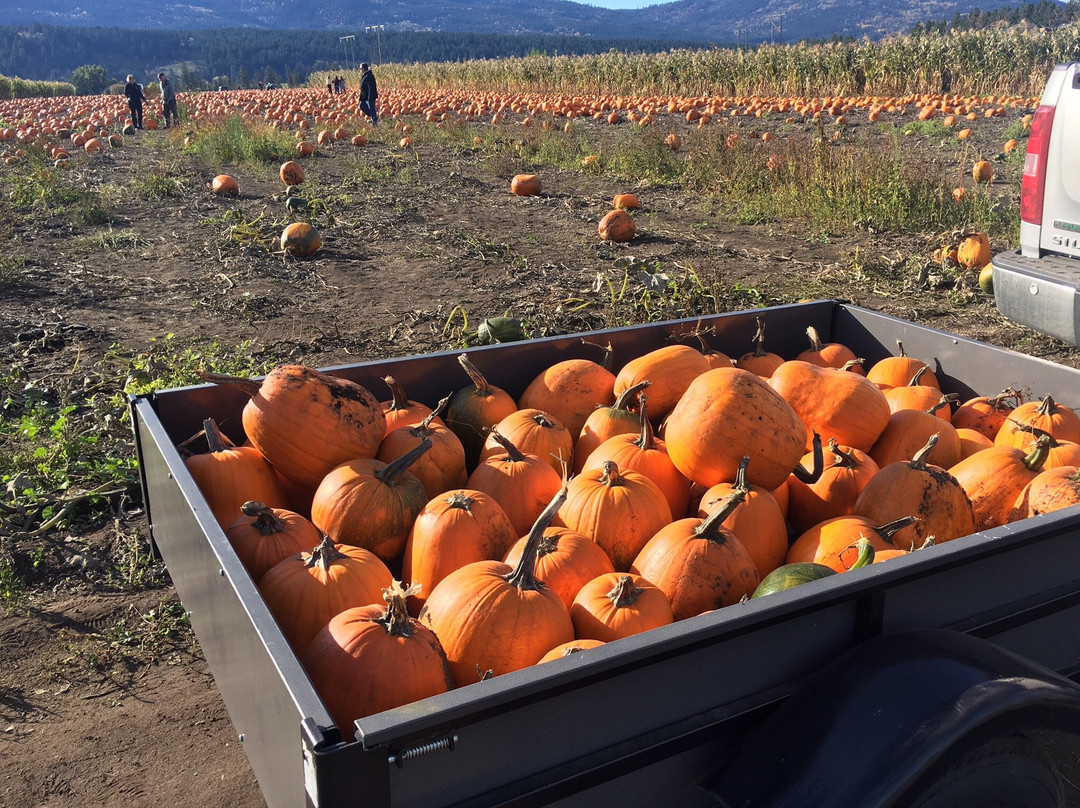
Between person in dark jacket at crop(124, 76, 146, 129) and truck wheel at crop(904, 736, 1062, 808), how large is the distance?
94.3 ft

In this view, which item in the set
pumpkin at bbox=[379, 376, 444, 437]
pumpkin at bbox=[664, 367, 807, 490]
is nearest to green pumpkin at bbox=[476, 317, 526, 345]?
pumpkin at bbox=[379, 376, 444, 437]

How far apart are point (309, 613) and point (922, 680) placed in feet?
4.25

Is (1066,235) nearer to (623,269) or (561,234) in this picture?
(623,269)

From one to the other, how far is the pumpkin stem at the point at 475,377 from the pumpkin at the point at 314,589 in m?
1.11

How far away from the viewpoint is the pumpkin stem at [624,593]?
188 centimetres

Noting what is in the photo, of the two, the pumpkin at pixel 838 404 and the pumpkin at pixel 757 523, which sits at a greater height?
the pumpkin at pixel 838 404

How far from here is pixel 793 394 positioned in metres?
2.92

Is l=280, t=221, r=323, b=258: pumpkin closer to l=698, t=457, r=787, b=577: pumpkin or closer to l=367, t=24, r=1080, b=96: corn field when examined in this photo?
l=698, t=457, r=787, b=577: pumpkin

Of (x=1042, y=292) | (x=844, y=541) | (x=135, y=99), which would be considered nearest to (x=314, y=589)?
(x=844, y=541)

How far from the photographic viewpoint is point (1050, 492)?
2248 millimetres

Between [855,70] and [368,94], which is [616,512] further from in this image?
[855,70]

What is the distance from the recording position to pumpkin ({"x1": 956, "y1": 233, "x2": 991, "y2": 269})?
26.0ft

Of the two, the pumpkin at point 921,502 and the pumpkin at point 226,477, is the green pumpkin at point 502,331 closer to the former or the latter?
the pumpkin at point 226,477

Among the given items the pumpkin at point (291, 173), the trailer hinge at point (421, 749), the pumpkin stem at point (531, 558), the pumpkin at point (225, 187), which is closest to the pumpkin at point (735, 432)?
the pumpkin stem at point (531, 558)
